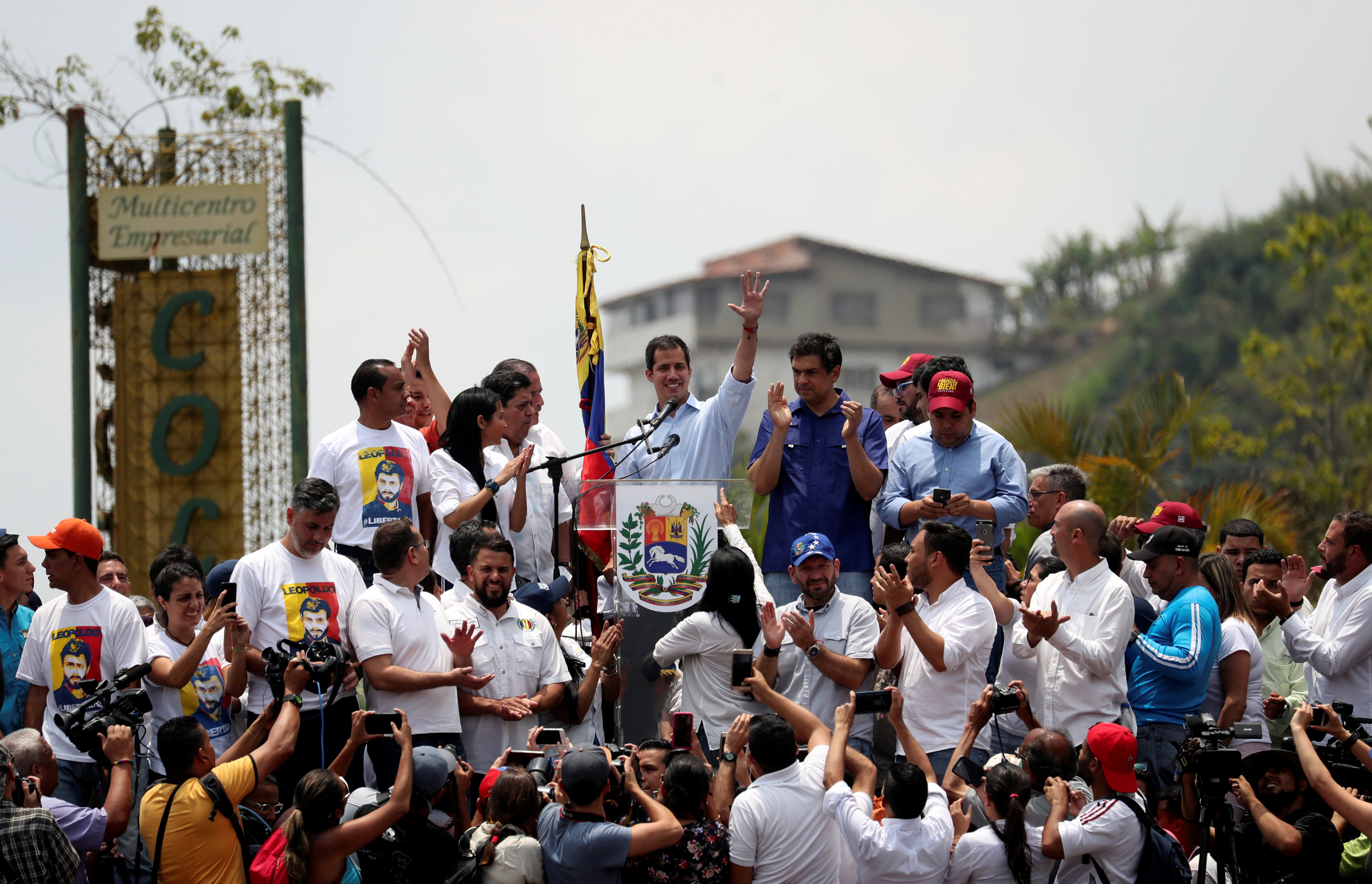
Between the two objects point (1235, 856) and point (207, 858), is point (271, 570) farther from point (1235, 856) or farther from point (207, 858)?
point (1235, 856)

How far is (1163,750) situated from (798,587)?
81.7 inches

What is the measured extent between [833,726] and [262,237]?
13511 mm

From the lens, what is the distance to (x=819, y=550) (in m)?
7.23

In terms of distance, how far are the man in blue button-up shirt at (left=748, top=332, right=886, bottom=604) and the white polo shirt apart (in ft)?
6.31

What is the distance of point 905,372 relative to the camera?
9.49 metres

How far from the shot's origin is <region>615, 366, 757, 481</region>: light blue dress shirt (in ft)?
26.6

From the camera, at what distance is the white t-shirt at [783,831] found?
6207mm

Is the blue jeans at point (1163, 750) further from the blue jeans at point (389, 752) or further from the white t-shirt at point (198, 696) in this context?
the white t-shirt at point (198, 696)

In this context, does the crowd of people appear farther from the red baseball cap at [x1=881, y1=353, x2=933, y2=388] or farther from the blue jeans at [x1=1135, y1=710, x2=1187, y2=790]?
the red baseball cap at [x1=881, y1=353, x2=933, y2=388]

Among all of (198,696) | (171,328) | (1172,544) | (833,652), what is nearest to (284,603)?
(198,696)

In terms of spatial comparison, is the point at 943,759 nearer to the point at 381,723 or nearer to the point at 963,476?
the point at 963,476

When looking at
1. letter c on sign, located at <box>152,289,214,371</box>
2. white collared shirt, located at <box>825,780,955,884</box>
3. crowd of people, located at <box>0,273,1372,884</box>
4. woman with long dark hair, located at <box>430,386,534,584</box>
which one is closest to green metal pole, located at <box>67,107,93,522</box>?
letter c on sign, located at <box>152,289,214,371</box>

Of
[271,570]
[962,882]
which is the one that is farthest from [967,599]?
[271,570]

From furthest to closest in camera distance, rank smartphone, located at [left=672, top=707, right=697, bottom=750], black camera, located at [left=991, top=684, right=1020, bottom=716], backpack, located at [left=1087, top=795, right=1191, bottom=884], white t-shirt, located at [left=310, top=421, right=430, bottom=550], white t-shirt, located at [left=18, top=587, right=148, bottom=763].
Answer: white t-shirt, located at [left=310, top=421, right=430, bottom=550], white t-shirt, located at [left=18, top=587, right=148, bottom=763], smartphone, located at [left=672, top=707, right=697, bottom=750], black camera, located at [left=991, top=684, right=1020, bottom=716], backpack, located at [left=1087, top=795, right=1191, bottom=884]
